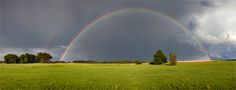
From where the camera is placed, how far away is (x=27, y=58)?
581 ft

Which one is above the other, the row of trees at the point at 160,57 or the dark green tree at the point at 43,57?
the dark green tree at the point at 43,57

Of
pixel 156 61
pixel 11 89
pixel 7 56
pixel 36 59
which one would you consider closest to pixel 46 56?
pixel 36 59

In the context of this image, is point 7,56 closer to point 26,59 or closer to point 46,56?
point 26,59

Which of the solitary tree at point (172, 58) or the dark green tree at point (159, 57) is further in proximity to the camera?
the dark green tree at point (159, 57)

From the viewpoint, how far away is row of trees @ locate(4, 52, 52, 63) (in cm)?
17412

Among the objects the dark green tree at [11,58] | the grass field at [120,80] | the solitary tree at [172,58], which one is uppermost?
the dark green tree at [11,58]

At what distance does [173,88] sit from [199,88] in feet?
5.89

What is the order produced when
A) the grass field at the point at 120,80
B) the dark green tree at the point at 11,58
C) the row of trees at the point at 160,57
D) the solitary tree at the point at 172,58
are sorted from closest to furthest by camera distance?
the grass field at the point at 120,80 → the solitary tree at the point at 172,58 → the row of trees at the point at 160,57 → the dark green tree at the point at 11,58

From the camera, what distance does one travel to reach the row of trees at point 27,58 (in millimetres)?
174125

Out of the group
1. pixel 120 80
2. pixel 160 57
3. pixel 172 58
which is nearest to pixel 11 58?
pixel 160 57

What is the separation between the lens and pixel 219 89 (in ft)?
64.8

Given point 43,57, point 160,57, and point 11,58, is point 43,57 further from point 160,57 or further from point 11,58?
point 160,57

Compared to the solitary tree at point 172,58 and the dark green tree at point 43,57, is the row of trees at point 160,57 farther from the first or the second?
the dark green tree at point 43,57

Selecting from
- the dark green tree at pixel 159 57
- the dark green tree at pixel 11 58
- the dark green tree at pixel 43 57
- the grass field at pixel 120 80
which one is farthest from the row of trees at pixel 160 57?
the dark green tree at pixel 11 58
